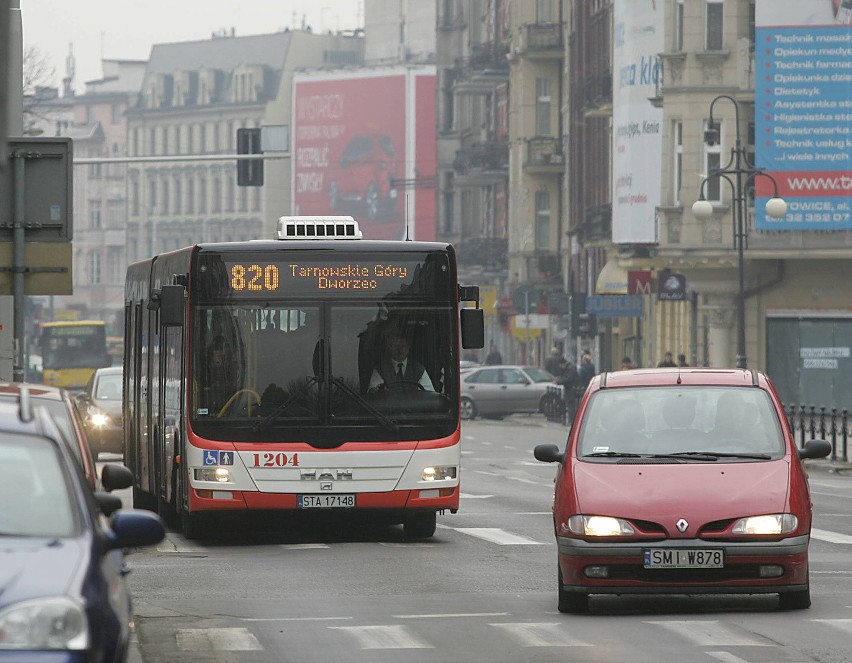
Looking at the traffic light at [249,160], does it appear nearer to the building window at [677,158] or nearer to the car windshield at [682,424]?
the building window at [677,158]

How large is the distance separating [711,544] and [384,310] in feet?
22.0

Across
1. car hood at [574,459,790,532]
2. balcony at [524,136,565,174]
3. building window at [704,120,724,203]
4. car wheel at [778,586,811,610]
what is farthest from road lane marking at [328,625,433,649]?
balcony at [524,136,565,174]

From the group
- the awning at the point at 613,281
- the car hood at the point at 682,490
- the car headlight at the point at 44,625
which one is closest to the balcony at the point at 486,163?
the awning at the point at 613,281

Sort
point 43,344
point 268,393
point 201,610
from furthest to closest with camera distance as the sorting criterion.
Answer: point 43,344 → point 268,393 → point 201,610

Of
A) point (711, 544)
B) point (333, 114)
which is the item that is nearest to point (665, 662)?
point (711, 544)

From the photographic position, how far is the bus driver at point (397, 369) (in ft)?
61.4

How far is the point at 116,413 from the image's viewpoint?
115 ft

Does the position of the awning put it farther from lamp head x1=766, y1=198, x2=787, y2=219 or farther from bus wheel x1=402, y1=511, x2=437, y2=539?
bus wheel x1=402, y1=511, x2=437, y2=539

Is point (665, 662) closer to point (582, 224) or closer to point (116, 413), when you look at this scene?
point (116, 413)

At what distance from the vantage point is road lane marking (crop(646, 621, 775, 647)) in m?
11.6

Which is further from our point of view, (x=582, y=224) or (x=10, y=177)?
(x=582, y=224)

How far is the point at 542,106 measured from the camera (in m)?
80.6

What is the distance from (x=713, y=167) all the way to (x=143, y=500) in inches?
1280

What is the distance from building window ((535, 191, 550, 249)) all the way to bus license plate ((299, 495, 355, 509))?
208 feet
